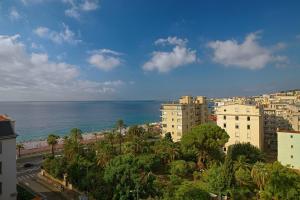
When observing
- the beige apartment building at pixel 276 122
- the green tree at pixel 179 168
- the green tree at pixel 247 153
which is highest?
the beige apartment building at pixel 276 122

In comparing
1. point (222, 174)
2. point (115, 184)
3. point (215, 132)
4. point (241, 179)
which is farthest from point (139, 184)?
point (215, 132)

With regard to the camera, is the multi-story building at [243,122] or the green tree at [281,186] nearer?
the green tree at [281,186]

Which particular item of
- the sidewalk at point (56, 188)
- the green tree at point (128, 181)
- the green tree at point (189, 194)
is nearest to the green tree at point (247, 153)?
the green tree at point (128, 181)

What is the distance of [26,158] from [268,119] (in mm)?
67183

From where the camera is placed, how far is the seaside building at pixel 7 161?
29.3m

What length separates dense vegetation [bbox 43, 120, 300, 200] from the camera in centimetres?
2859

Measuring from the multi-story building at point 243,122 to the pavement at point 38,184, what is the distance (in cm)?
4169

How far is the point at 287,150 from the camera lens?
49125 mm

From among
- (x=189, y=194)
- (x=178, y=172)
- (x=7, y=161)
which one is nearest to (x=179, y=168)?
(x=178, y=172)

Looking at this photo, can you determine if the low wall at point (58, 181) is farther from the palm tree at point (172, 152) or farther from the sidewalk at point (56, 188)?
the palm tree at point (172, 152)

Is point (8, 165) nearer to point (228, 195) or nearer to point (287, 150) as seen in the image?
point (228, 195)

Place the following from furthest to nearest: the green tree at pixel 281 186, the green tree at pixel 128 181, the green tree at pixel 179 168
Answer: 1. the green tree at pixel 179 168
2. the green tree at pixel 128 181
3. the green tree at pixel 281 186

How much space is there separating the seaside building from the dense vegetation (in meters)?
10.0

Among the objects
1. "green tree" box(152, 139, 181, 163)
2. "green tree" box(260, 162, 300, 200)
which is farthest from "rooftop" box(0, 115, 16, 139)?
"green tree" box(260, 162, 300, 200)
